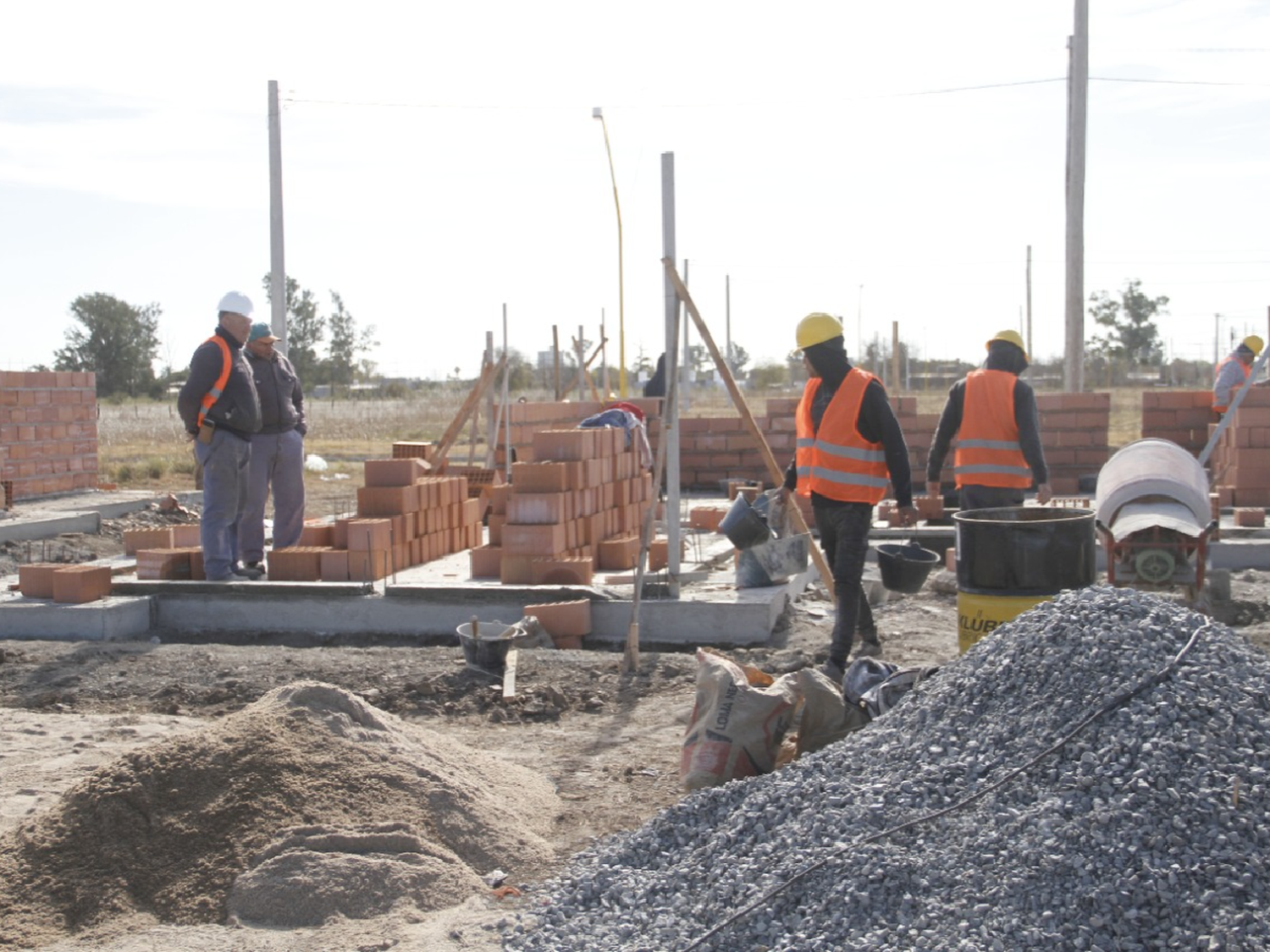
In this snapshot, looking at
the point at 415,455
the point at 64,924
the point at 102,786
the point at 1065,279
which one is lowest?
the point at 64,924

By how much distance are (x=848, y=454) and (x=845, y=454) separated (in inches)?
0.5

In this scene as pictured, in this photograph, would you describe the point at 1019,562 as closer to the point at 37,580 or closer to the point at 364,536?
the point at 364,536

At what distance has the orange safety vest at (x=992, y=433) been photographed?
7.62 m

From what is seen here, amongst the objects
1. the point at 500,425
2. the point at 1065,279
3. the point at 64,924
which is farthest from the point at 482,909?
the point at 1065,279

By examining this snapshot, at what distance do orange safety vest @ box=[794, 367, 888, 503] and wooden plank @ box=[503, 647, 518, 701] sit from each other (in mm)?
1760

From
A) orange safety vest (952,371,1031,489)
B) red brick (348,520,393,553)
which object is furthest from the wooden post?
red brick (348,520,393,553)

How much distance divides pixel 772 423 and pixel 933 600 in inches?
251

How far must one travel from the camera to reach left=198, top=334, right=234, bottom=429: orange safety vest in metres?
8.57

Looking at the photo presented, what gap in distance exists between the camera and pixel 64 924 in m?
4.05

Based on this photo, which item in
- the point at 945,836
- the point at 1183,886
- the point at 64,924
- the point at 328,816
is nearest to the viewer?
the point at 1183,886

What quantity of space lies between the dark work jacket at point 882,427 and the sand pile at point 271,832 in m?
2.43

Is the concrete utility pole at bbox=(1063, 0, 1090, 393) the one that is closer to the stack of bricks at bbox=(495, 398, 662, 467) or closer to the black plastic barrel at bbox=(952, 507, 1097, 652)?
the stack of bricks at bbox=(495, 398, 662, 467)

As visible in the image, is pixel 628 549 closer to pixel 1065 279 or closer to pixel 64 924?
pixel 64 924

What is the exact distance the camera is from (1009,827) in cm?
368
